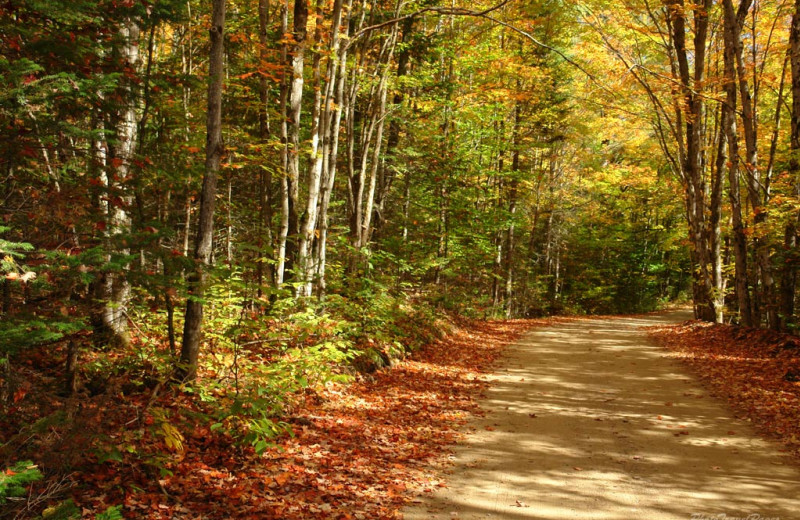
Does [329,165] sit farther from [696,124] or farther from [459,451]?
[696,124]

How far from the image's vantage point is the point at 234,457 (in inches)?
210

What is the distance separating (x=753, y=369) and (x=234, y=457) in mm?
10011

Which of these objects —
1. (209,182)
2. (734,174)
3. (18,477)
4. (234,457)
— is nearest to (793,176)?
(734,174)

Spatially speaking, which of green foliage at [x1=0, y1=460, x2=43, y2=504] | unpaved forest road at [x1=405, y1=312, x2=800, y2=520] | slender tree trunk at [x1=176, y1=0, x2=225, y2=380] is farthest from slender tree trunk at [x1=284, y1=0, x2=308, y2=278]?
green foliage at [x1=0, y1=460, x2=43, y2=504]

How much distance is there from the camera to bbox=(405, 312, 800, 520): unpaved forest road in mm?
4895

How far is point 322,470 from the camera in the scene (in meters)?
5.46

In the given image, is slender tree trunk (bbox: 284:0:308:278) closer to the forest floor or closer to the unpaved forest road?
the forest floor

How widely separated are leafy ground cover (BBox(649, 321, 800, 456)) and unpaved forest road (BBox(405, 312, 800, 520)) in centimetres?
36

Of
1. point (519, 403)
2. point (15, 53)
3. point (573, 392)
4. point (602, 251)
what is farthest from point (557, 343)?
point (602, 251)

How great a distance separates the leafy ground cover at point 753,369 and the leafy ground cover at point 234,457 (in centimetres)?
430

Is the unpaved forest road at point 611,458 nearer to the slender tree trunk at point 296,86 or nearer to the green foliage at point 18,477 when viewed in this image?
the green foliage at point 18,477

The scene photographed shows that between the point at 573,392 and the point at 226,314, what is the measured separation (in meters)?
6.17

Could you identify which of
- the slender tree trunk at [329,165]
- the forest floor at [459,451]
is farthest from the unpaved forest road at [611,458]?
the slender tree trunk at [329,165]

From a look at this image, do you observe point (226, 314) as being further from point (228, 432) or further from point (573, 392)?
point (573, 392)
